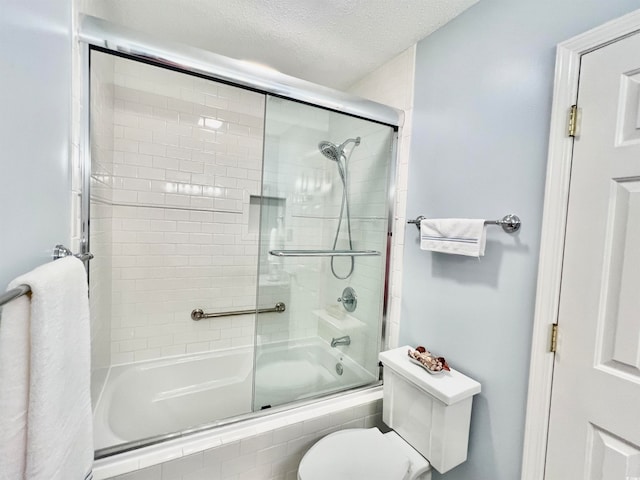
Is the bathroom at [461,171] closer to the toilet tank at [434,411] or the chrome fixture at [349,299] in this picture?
the toilet tank at [434,411]

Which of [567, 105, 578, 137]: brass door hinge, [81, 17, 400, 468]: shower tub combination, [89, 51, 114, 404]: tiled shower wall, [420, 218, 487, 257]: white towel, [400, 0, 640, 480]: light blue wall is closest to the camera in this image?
[567, 105, 578, 137]: brass door hinge

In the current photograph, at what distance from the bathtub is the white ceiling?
1.82m

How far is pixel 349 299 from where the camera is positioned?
74.4 inches

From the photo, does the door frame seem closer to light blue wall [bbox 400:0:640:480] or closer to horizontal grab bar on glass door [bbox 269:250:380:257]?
light blue wall [bbox 400:0:640:480]

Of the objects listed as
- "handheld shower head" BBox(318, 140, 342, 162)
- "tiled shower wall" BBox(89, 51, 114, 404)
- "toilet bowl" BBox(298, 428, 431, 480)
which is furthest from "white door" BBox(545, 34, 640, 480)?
"tiled shower wall" BBox(89, 51, 114, 404)

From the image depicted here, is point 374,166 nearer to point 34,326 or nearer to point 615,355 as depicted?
point 615,355

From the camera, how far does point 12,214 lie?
0.62 metres

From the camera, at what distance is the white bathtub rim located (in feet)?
3.50

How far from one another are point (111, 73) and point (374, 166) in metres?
1.71

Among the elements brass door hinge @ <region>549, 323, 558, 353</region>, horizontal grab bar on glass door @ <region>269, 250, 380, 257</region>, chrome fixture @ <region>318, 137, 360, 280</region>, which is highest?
chrome fixture @ <region>318, 137, 360, 280</region>

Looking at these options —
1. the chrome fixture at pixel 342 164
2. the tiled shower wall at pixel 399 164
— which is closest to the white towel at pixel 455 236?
the tiled shower wall at pixel 399 164

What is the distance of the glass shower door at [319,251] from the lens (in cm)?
157

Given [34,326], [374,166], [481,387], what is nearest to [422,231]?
[374,166]

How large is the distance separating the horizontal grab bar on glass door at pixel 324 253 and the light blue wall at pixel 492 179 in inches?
14.0
